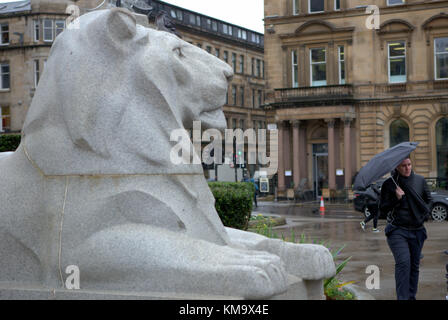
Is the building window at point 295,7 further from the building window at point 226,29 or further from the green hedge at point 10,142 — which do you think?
the building window at point 226,29

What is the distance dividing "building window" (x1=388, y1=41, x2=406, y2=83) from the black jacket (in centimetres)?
3034

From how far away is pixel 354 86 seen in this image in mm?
36406

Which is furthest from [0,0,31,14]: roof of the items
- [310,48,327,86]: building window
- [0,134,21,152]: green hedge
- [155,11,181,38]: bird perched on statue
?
[155,11,181,38]: bird perched on statue

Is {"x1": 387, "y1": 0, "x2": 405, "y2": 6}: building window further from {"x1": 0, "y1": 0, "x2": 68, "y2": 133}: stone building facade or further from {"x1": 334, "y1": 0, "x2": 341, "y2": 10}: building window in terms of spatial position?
{"x1": 0, "y1": 0, "x2": 68, "y2": 133}: stone building facade

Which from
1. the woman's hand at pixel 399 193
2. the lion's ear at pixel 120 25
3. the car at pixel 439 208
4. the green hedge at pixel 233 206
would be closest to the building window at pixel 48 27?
the car at pixel 439 208

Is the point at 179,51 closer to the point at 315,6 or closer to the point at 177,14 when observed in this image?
the point at 315,6

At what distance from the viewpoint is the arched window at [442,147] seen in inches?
1379

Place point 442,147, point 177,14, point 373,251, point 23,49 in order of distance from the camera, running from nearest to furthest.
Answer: point 373,251 → point 442,147 → point 23,49 → point 177,14

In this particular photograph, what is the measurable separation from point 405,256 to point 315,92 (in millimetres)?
30339

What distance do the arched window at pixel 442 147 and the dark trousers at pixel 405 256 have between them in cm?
2943

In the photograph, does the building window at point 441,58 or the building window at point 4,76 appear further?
Result: the building window at point 4,76

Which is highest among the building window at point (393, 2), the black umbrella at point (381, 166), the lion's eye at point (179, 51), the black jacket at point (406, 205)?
the building window at point (393, 2)

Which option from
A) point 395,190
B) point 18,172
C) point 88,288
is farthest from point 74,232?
point 395,190

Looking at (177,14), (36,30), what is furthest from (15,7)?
(177,14)
